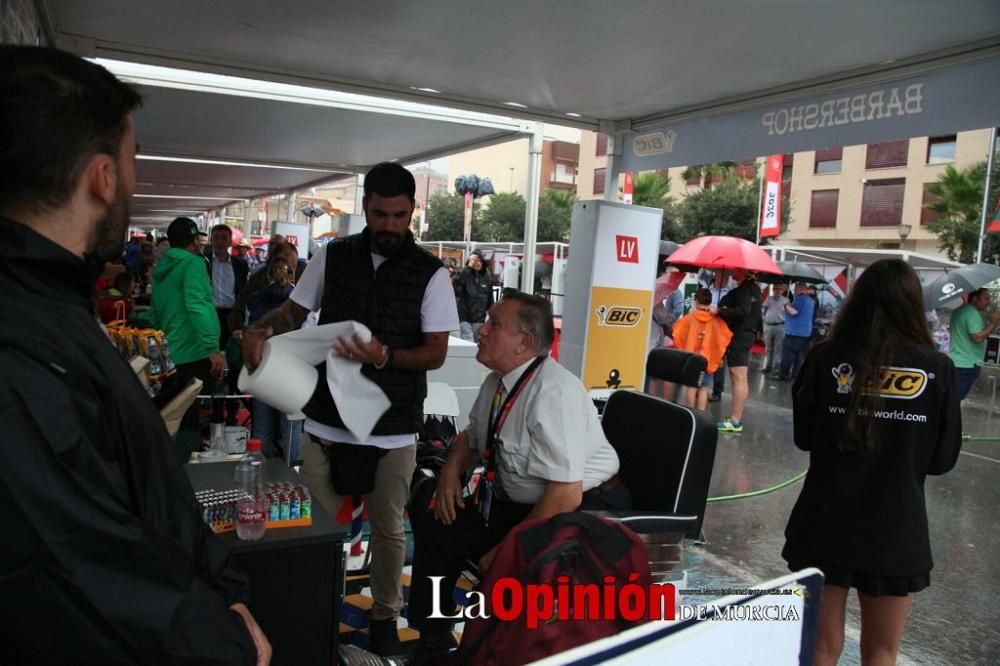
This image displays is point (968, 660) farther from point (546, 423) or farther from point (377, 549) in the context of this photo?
point (377, 549)

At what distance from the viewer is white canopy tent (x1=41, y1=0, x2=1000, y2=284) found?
3.07m

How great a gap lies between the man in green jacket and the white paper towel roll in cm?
254

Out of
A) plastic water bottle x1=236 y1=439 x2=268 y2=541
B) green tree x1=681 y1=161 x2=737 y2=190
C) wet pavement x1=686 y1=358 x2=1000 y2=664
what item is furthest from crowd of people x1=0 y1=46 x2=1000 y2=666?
green tree x1=681 y1=161 x2=737 y2=190

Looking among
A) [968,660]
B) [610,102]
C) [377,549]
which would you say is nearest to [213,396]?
[377,549]

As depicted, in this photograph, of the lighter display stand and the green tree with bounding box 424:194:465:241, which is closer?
the lighter display stand

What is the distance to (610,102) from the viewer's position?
473 centimetres

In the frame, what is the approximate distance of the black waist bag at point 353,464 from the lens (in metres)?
2.65

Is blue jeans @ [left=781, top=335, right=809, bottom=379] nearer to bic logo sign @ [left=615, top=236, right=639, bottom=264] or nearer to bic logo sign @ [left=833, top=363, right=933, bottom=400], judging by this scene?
bic logo sign @ [left=615, top=236, right=639, bottom=264]

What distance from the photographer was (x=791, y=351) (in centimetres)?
1245

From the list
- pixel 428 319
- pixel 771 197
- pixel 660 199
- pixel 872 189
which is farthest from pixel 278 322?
pixel 872 189

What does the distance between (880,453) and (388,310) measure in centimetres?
182

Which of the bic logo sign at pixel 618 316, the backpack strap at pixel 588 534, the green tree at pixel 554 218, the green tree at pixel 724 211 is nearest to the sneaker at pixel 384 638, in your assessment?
the backpack strap at pixel 588 534

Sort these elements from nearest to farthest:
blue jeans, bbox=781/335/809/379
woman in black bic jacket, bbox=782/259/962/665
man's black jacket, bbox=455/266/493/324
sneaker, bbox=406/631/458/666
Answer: woman in black bic jacket, bbox=782/259/962/665 < sneaker, bbox=406/631/458/666 < man's black jacket, bbox=455/266/493/324 < blue jeans, bbox=781/335/809/379

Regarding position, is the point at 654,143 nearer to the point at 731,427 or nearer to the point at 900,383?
the point at 900,383
